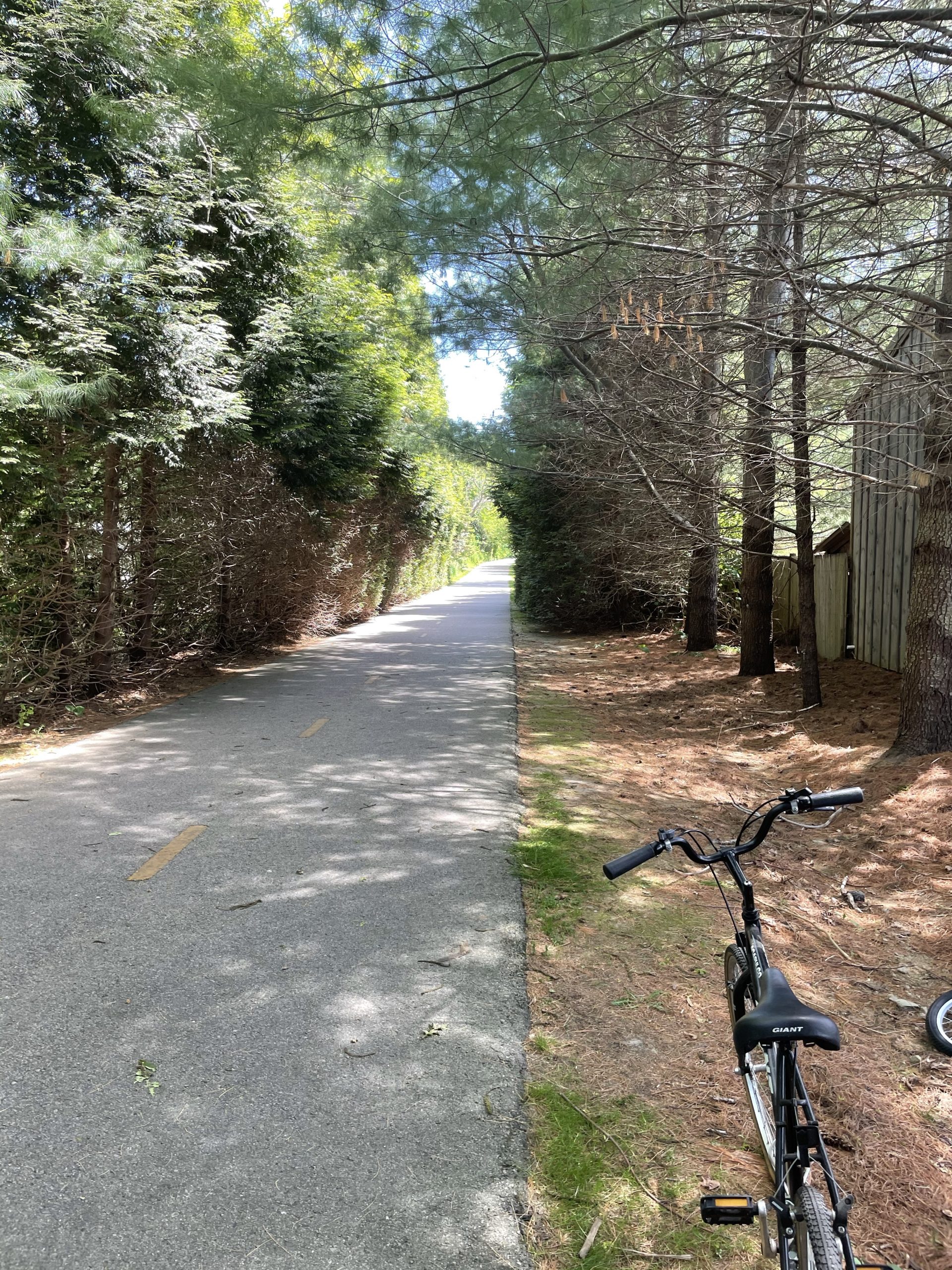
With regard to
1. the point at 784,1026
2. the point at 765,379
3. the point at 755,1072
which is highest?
the point at 765,379

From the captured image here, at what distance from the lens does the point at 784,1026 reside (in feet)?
6.24

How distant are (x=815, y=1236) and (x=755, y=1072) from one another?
0.95 m

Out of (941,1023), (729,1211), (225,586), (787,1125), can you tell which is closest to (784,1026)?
(787,1125)

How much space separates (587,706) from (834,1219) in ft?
32.4

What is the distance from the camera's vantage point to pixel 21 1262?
7.59ft

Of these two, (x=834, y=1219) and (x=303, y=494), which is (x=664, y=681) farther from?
(x=834, y=1219)

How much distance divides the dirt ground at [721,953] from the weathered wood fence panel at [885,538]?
1.90 meters

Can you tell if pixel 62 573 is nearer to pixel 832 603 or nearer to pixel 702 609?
Result: pixel 832 603

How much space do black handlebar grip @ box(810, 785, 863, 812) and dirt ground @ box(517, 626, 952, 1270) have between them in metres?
1.18

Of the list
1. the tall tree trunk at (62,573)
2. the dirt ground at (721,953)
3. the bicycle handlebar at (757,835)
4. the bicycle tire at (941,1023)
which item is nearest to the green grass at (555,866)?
the dirt ground at (721,953)

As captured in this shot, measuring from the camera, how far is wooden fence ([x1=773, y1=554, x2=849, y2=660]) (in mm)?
12508

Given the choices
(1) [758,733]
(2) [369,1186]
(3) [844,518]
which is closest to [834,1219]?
(2) [369,1186]

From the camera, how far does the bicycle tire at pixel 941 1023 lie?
3.50m

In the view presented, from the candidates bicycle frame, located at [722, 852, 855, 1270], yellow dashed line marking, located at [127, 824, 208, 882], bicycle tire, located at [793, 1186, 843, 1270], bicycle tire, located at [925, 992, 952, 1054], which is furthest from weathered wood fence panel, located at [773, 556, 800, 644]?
bicycle tire, located at [793, 1186, 843, 1270]
